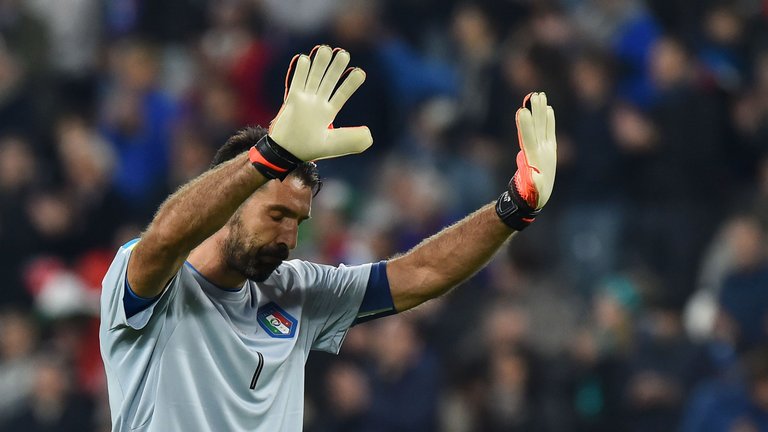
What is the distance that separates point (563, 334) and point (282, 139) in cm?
521

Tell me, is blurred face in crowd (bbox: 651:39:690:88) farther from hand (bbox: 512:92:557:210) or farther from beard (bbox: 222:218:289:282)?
beard (bbox: 222:218:289:282)

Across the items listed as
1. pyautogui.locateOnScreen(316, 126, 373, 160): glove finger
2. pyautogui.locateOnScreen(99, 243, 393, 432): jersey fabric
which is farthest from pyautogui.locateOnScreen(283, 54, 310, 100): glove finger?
pyautogui.locateOnScreen(99, 243, 393, 432): jersey fabric

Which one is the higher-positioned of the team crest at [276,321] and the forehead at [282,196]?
the forehead at [282,196]

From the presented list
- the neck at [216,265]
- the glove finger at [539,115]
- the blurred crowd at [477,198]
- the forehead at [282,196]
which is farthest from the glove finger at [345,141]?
the blurred crowd at [477,198]

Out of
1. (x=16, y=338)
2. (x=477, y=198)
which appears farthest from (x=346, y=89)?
(x=16, y=338)

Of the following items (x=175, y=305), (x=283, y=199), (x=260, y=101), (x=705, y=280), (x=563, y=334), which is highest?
(x=260, y=101)

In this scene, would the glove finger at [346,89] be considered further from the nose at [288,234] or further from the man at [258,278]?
the nose at [288,234]

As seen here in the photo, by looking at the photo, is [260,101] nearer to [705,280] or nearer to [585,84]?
[585,84]

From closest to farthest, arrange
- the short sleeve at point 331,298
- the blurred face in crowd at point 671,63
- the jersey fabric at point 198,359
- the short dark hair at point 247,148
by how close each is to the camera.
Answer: the jersey fabric at point 198,359
the short dark hair at point 247,148
the short sleeve at point 331,298
the blurred face in crowd at point 671,63

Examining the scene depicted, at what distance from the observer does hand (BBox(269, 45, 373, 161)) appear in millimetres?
3721

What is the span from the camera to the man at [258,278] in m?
3.74

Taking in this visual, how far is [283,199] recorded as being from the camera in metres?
4.15

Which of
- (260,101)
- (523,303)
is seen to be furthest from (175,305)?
(260,101)

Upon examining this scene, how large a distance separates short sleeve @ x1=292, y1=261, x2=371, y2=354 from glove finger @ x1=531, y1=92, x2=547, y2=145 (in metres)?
0.71
